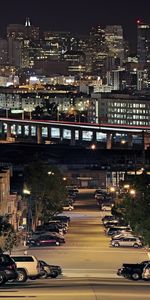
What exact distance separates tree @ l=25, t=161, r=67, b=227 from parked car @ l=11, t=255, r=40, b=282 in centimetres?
3437

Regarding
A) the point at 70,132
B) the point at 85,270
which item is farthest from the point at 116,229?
the point at 70,132

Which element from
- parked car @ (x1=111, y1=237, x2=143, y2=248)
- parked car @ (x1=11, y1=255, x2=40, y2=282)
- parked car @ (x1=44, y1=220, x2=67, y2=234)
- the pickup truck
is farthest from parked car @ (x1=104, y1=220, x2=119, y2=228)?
parked car @ (x1=11, y1=255, x2=40, y2=282)

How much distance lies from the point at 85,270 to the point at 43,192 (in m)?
32.3

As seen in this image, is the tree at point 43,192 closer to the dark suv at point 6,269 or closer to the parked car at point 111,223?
the parked car at point 111,223

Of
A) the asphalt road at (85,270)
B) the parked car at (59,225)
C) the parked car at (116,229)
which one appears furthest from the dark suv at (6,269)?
the parked car at (59,225)

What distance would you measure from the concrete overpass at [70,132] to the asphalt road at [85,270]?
71.3 m

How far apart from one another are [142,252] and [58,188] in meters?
26.3

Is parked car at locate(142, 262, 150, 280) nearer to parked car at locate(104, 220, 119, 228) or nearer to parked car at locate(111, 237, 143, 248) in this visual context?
parked car at locate(111, 237, 143, 248)

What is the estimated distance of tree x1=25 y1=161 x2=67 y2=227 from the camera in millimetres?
71062

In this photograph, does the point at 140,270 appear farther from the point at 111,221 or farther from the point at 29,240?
the point at 111,221

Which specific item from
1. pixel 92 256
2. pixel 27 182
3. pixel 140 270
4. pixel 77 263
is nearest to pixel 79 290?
pixel 140 270

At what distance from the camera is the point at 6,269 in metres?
30.2

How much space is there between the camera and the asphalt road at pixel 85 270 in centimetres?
2814

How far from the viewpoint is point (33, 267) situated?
110 feet
